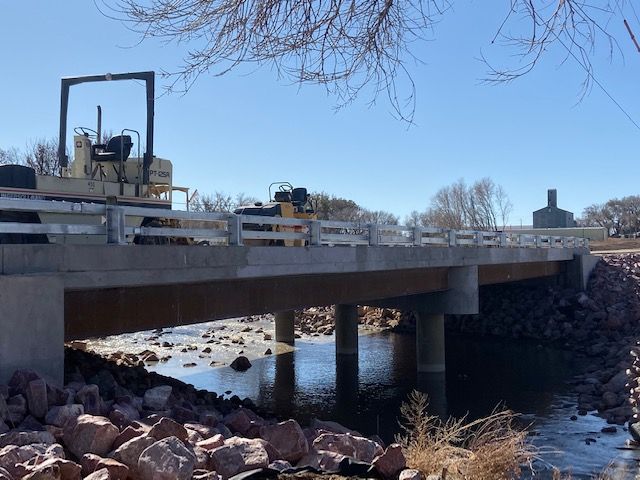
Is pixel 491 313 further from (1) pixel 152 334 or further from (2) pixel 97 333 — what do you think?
(2) pixel 97 333

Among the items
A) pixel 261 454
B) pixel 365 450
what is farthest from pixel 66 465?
pixel 365 450

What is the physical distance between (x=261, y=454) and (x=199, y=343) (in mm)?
20681

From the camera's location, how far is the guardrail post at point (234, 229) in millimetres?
11156

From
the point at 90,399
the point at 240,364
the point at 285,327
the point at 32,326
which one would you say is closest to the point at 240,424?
the point at 90,399

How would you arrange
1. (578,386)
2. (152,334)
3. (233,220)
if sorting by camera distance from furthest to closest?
1. (152,334)
2. (578,386)
3. (233,220)

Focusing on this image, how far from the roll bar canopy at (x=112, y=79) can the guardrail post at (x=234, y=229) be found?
3929mm

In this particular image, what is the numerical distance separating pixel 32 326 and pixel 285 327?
19.2 meters

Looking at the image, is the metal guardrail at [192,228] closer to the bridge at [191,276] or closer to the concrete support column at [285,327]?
the bridge at [191,276]

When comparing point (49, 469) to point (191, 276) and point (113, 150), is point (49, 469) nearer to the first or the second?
point (191, 276)

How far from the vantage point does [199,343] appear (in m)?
26.0

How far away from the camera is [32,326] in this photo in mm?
7598

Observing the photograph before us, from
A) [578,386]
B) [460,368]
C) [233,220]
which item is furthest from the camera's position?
[460,368]

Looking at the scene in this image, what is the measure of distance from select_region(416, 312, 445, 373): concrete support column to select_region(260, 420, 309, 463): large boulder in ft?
47.1

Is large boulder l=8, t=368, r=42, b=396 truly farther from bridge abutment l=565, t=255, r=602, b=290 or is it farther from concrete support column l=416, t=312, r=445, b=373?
bridge abutment l=565, t=255, r=602, b=290
